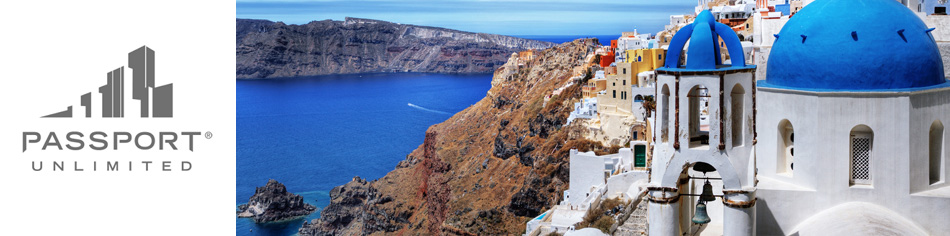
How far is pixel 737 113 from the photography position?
8062 millimetres

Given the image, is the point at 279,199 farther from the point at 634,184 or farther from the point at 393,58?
the point at 393,58

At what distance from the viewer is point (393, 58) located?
197125 mm

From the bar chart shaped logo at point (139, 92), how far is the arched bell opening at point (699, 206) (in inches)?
291

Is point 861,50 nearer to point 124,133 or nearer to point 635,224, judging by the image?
point 635,224

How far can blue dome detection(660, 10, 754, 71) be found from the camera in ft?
25.6

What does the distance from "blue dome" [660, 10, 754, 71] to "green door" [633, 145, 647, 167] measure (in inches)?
427

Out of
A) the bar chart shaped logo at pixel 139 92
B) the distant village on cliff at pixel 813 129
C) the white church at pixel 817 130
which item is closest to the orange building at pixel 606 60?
the bar chart shaped logo at pixel 139 92

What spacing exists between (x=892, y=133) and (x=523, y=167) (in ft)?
95.7

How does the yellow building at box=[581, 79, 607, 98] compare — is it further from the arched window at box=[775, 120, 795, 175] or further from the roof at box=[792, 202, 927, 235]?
the roof at box=[792, 202, 927, 235]

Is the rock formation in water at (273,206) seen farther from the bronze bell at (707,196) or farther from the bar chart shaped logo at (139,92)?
the bronze bell at (707,196)

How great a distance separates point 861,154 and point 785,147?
0.79 meters

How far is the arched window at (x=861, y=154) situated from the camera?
849cm

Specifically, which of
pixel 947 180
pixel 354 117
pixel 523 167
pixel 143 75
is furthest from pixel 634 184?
pixel 354 117

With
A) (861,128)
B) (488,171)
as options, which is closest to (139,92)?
(861,128)
